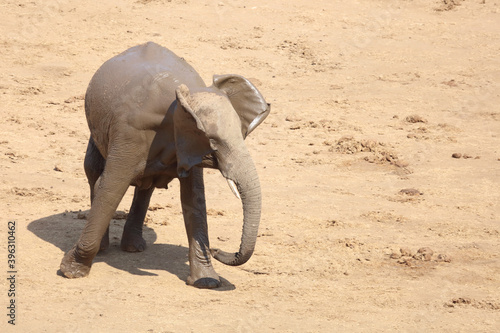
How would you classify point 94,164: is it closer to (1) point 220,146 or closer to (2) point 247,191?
(1) point 220,146

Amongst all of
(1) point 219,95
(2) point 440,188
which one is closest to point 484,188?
(2) point 440,188

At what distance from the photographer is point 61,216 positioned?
905 cm

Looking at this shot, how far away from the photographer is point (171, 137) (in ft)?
22.4

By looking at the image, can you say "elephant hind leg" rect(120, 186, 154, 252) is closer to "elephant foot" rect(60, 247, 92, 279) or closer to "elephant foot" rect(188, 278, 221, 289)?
"elephant foot" rect(60, 247, 92, 279)

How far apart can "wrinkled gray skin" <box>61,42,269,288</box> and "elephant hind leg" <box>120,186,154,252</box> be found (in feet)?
2.29

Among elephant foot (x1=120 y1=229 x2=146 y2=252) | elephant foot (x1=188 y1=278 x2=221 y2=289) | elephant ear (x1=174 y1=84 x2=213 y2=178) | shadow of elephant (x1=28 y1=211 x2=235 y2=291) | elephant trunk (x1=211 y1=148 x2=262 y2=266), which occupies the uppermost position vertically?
elephant ear (x1=174 y1=84 x2=213 y2=178)

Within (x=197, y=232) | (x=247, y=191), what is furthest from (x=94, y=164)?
(x=247, y=191)

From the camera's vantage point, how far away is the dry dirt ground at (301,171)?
7043 mm

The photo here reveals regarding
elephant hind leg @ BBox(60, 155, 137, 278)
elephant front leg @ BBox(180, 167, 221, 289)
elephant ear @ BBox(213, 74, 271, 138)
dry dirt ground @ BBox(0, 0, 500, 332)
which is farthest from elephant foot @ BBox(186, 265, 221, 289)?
elephant ear @ BBox(213, 74, 271, 138)

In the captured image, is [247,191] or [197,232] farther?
[197,232]

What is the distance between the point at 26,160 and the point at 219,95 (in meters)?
4.96

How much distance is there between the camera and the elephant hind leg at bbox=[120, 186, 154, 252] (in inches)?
323

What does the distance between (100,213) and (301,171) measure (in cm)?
449

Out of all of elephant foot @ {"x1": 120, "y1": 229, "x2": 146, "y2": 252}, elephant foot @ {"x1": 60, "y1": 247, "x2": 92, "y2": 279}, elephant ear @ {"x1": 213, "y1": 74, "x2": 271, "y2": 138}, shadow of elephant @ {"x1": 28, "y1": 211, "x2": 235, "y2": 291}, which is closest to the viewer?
elephant ear @ {"x1": 213, "y1": 74, "x2": 271, "y2": 138}
